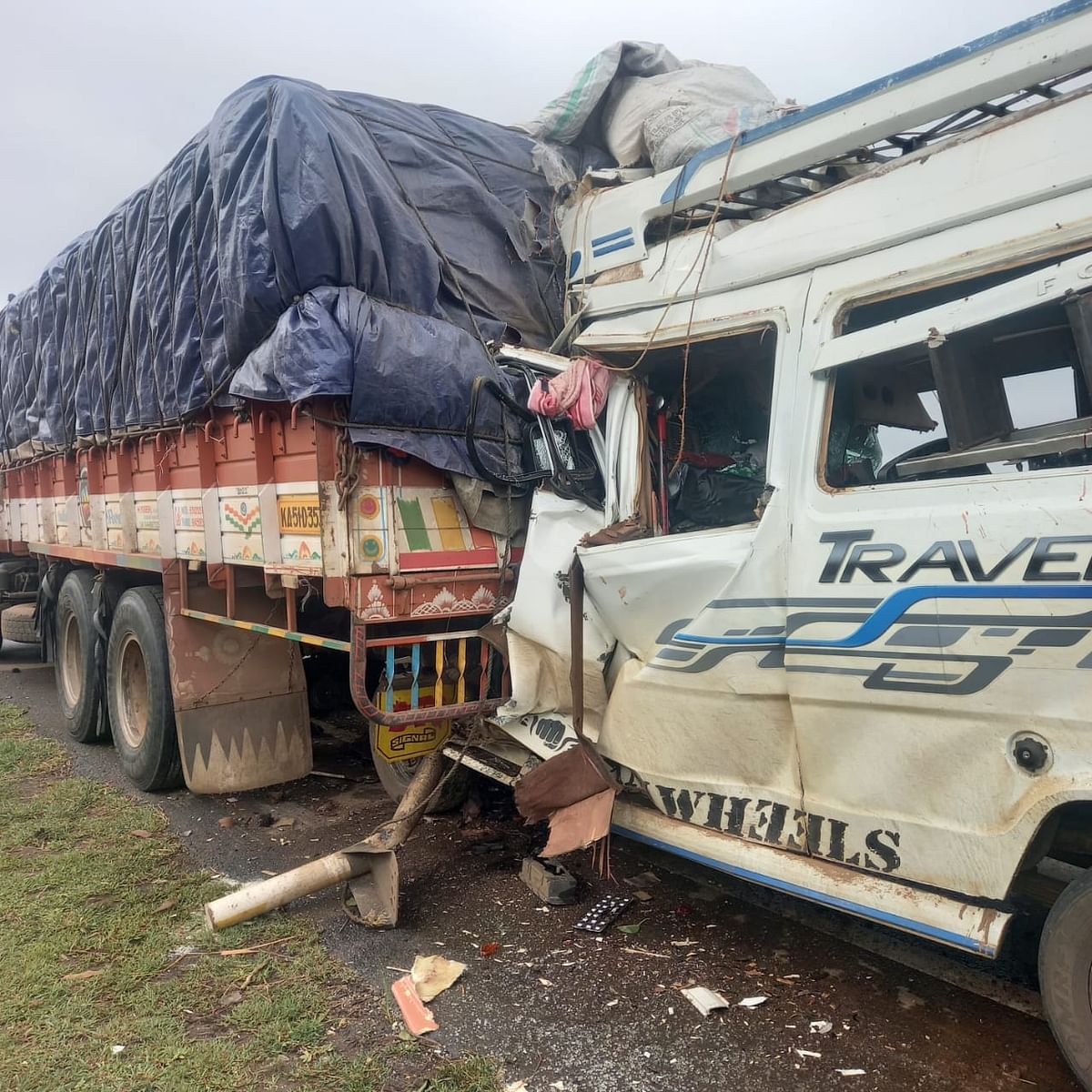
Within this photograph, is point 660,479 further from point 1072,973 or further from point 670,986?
point 1072,973

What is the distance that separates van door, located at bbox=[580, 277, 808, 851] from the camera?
2820 millimetres

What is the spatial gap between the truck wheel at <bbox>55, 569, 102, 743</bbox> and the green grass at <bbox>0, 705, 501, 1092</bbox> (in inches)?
81.4

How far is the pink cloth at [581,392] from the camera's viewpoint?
3.45 meters

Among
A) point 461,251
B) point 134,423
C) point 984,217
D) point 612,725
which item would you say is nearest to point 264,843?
point 612,725

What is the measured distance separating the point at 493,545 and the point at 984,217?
2406 millimetres

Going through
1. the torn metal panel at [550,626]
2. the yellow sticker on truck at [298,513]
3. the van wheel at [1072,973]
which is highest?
the yellow sticker on truck at [298,513]

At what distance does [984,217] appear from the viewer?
246 cm

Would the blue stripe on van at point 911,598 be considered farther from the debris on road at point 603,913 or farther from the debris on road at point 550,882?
the debris on road at point 550,882

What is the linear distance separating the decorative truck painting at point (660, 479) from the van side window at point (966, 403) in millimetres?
16

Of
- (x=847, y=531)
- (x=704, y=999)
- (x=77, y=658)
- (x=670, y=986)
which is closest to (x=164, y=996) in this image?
(x=670, y=986)

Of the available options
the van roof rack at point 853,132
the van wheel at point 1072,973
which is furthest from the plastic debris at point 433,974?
the van roof rack at point 853,132

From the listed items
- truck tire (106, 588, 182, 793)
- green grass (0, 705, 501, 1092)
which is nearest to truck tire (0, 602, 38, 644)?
truck tire (106, 588, 182, 793)

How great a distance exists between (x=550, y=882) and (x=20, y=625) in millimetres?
7083

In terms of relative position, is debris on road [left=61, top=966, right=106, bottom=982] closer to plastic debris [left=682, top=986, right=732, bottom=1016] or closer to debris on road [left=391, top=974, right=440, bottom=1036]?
debris on road [left=391, top=974, right=440, bottom=1036]
